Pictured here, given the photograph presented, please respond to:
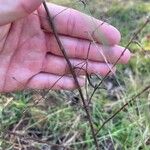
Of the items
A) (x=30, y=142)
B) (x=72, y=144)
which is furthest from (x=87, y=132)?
(x=30, y=142)

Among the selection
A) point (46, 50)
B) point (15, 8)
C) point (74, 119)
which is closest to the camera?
point (15, 8)

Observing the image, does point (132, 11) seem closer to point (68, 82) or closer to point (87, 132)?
point (87, 132)

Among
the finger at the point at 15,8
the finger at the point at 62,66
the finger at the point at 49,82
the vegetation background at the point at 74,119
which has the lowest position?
the vegetation background at the point at 74,119

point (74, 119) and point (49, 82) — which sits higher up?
point (49, 82)

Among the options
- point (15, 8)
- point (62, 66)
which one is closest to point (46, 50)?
point (62, 66)

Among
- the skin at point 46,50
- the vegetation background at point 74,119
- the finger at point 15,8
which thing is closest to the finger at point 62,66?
the skin at point 46,50

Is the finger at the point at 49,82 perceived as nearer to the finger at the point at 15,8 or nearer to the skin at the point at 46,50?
the skin at the point at 46,50

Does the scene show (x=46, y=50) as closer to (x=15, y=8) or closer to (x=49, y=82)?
(x=49, y=82)
